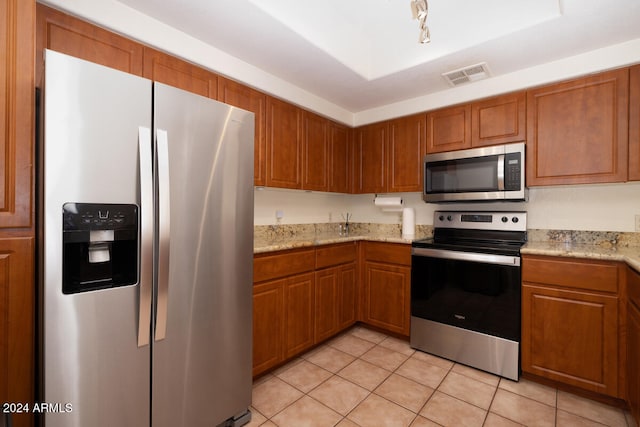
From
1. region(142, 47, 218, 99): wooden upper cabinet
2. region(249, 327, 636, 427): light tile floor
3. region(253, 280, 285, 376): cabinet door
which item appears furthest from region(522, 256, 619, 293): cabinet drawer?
region(142, 47, 218, 99): wooden upper cabinet

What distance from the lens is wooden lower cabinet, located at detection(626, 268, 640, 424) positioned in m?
1.53

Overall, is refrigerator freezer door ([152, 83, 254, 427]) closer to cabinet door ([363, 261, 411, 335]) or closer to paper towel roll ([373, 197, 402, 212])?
cabinet door ([363, 261, 411, 335])

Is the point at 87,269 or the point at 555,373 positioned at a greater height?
the point at 87,269

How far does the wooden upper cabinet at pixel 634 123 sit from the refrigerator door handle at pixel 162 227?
2.80m

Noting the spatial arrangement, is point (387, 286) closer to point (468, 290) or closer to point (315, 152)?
point (468, 290)

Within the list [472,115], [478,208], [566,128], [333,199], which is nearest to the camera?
[566,128]

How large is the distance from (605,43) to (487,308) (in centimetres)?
197

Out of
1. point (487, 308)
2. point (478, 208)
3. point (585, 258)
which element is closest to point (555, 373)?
point (487, 308)

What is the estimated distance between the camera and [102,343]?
117 cm

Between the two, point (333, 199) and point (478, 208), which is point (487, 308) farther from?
point (333, 199)

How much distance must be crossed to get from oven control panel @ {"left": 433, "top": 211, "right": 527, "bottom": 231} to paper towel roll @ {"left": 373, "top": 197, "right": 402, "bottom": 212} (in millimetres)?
397

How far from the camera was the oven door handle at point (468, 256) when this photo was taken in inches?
84.8

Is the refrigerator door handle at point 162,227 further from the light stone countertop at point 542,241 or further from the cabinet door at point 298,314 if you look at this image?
the cabinet door at point 298,314

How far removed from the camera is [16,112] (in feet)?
3.54
